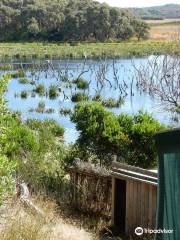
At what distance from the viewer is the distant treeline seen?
94.2 m

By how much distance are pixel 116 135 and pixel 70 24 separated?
83330 mm

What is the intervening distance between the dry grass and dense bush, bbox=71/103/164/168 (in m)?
2.36

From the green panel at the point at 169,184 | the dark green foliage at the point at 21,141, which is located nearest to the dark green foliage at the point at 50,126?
the dark green foliage at the point at 21,141

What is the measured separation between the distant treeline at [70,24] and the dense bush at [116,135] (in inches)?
3197

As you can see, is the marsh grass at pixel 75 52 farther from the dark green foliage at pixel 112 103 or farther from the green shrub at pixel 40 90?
the dark green foliage at pixel 112 103

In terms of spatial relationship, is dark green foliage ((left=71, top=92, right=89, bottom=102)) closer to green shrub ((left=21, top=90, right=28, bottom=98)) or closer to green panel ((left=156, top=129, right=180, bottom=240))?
green shrub ((left=21, top=90, right=28, bottom=98))

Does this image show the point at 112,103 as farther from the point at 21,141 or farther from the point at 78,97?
the point at 21,141

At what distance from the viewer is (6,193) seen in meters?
6.61

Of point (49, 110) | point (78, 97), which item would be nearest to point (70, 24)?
point (78, 97)

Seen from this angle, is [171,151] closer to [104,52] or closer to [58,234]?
[58,234]

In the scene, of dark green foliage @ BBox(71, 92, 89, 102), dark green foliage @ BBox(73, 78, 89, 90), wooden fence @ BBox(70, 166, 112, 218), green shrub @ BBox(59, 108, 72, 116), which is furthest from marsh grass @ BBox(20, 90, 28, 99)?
wooden fence @ BBox(70, 166, 112, 218)

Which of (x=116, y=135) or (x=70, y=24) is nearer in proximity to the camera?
(x=116, y=135)

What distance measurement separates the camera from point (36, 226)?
6477mm

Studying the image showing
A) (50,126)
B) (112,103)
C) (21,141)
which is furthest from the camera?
(112,103)
